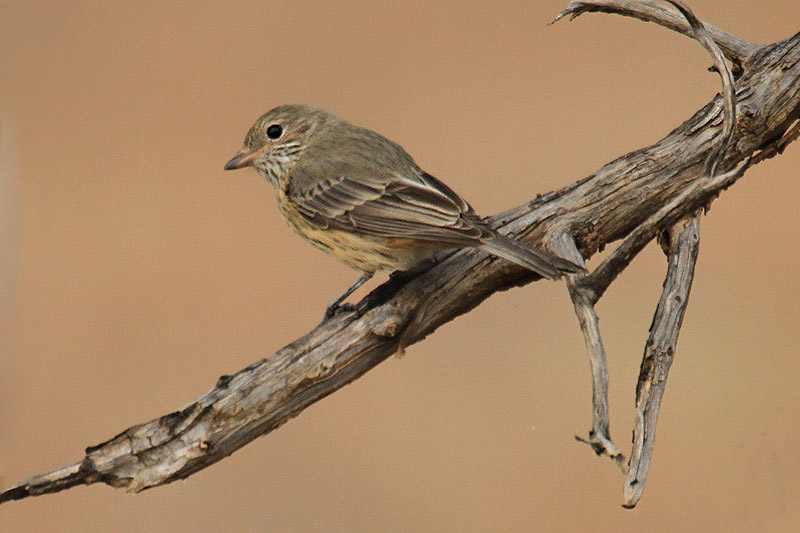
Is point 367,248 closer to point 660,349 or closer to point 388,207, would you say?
point 388,207

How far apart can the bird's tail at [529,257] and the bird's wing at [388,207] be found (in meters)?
0.06

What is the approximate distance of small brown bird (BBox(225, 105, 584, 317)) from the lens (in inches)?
147

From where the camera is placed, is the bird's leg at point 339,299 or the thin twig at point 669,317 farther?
the bird's leg at point 339,299

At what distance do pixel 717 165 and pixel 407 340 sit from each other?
147cm

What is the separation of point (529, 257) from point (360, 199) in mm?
1034

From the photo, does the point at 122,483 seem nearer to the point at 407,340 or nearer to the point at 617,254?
the point at 407,340

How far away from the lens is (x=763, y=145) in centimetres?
395

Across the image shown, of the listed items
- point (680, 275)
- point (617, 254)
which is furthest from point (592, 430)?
point (680, 275)

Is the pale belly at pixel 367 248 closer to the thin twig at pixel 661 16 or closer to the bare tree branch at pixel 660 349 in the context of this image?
the bare tree branch at pixel 660 349

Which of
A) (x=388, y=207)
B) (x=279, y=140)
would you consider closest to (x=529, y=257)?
(x=388, y=207)

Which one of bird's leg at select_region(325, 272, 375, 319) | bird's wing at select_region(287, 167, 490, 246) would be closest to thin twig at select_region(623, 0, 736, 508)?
bird's wing at select_region(287, 167, 490, 246)

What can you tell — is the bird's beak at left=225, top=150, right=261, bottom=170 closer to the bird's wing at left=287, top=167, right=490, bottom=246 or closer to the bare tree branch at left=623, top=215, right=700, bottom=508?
the bird's wing at left=287, top=167, right=490, bottom=246

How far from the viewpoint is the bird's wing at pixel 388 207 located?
3797mm

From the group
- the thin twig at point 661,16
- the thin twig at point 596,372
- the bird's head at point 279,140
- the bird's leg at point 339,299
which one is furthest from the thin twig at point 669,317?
the bird's head at point 279,140
